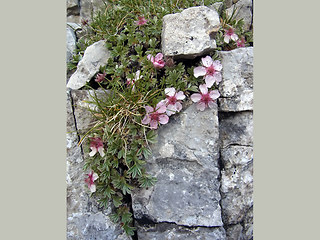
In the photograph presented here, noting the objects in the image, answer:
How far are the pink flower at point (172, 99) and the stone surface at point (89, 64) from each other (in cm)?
87

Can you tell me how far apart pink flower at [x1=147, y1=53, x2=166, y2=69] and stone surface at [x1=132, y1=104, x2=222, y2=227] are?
51 centimetres

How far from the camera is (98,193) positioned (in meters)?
2.80

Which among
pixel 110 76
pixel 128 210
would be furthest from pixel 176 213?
pixel 110 76

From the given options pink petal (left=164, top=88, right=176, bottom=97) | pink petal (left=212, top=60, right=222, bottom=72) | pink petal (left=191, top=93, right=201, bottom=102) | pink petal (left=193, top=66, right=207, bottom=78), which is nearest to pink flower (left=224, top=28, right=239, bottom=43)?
pink petal (left=212, top=60, right=222, bottom=72)

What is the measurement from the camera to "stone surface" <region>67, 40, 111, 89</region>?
9.89ft

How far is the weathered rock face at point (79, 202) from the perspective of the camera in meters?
2.79

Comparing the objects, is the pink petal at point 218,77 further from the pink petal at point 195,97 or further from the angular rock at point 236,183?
the angular rock at point 236,183

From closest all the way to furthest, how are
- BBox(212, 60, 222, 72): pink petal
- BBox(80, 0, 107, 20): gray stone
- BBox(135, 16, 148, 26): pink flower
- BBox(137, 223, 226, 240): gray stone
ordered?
1. BBox(137, 223, 226, 240): gray stone
2. BBox(212, 60, 222, 72): pink petal
3. BBox(135, 16, 148, 26): pink flower
4. BBox(80, 0, 107, 20): gray stone

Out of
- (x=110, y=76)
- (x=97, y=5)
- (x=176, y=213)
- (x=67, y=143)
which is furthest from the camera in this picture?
(x=97, y=5)

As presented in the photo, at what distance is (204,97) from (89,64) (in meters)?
1.30

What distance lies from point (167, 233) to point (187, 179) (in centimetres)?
56

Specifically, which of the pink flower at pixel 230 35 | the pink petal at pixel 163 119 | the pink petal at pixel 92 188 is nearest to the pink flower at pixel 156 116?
the pink petal at pixel 163 119

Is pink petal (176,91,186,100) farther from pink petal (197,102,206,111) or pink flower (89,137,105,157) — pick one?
pink flower (89,137,105,157)

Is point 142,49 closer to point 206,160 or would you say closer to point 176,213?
point 206,160
